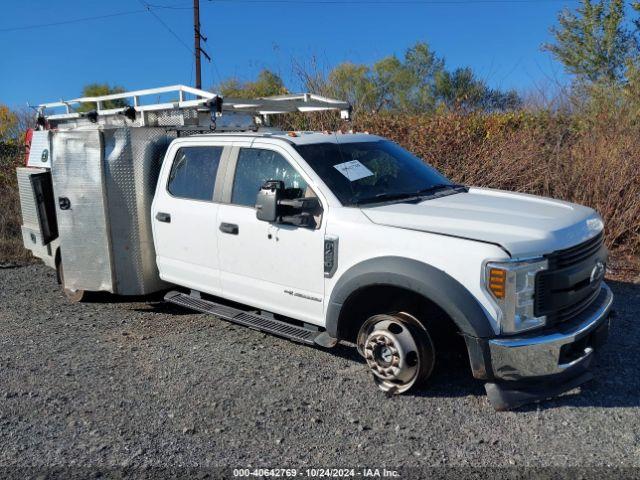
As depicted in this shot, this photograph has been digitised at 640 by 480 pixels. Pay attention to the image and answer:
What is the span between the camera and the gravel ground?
349 centimetres

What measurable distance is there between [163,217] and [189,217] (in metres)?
0.40

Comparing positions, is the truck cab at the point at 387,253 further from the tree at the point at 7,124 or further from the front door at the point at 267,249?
the tree at the point at 7,124

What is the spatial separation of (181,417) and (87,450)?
62cm

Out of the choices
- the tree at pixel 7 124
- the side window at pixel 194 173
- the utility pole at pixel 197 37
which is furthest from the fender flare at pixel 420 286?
the utility pole at pixel 197 37

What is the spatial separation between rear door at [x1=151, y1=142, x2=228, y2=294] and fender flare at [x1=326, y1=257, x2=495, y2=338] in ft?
4.88

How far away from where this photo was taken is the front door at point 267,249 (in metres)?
4.51

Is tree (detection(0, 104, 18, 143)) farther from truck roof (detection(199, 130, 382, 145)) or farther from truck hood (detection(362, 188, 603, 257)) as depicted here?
truck hood (detection(362, 188, 603, 257))

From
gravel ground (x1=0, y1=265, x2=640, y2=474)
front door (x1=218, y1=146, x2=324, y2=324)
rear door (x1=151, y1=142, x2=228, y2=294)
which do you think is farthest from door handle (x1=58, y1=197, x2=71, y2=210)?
front door (x1=218, y1=146, x2=324, y2=324)

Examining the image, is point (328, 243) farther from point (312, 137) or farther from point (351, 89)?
point (351, 89)

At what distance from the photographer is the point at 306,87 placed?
12453 mm

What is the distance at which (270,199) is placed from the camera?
443 centimetres

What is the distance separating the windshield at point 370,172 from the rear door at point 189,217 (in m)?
1.00

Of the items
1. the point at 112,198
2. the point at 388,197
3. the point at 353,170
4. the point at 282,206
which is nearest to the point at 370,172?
the point at 353,170

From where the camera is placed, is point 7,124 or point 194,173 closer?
point 194,173
